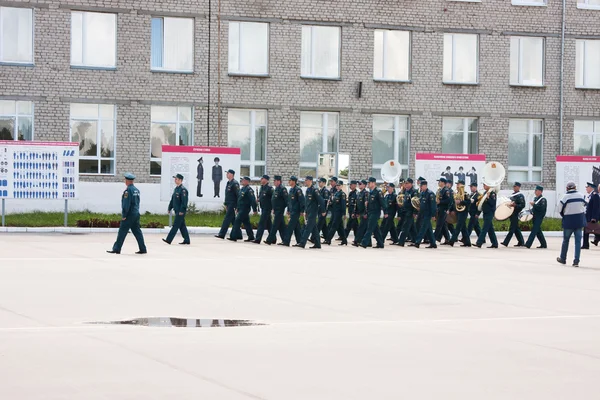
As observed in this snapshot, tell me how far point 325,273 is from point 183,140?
2171 centimetres

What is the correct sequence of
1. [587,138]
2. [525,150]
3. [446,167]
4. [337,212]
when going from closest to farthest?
[337,212]
[446,167]
[525,150]
[587,138]

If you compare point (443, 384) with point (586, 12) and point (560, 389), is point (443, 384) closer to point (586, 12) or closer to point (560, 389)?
point (560, 389)

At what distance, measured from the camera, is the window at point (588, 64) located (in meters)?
45.0

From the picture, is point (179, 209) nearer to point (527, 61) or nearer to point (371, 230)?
point (371, 230)

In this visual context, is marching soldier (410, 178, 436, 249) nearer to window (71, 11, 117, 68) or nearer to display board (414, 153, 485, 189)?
display board (414, 153, 485, 189)

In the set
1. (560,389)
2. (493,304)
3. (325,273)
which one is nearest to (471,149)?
(325,273)

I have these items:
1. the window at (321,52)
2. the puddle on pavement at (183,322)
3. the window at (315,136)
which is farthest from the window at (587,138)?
the puddle on pavement at (183,322)

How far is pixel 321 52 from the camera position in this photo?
138 feet

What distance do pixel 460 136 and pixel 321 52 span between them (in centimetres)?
658

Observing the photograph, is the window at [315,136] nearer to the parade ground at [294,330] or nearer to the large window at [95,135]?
the large window at [95,135]

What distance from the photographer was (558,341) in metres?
11.7

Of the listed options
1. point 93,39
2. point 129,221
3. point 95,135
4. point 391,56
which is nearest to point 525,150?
point 391,56

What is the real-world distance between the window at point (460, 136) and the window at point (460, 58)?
5.23ft

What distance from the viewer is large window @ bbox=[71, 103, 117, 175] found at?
39562 mm
